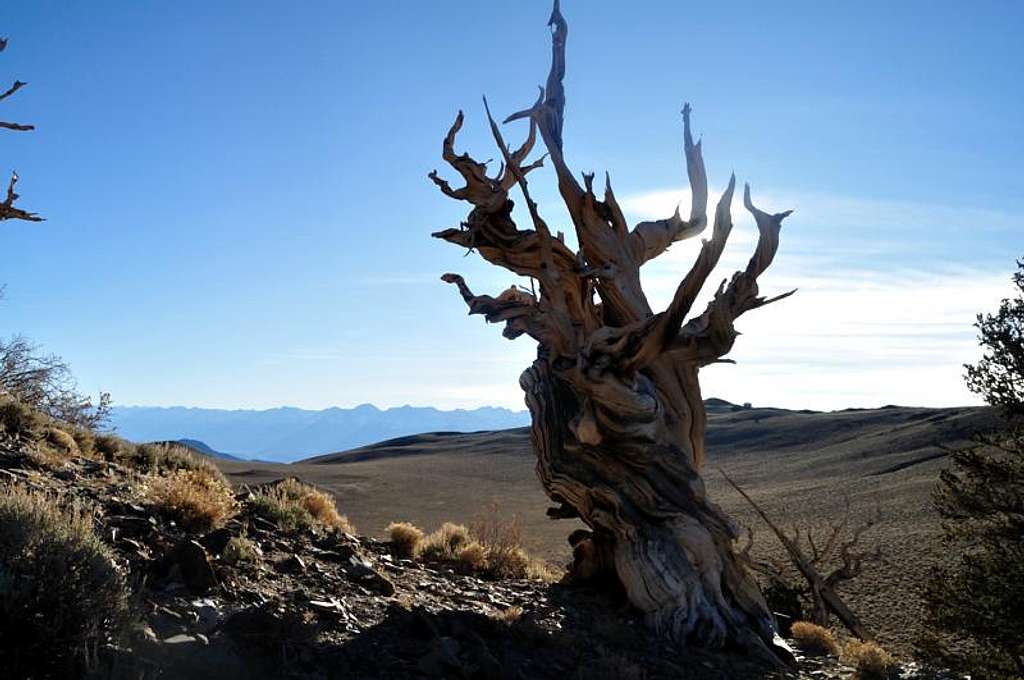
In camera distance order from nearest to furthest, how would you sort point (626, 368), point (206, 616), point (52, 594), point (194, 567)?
point (52, 594) → point (206, 616) → point (194, 567) → point (626, 368)

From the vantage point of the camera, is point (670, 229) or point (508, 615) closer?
point (508, 615)

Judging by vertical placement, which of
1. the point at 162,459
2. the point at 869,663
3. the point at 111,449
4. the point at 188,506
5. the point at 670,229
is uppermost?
the point at 670,229

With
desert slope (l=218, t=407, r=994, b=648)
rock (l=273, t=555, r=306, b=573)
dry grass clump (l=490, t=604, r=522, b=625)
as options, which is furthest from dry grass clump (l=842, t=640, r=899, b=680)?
rock (l=273, t=555, r=306, b=573)

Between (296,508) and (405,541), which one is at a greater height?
(296,508)

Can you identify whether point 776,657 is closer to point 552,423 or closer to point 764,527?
point 552,423

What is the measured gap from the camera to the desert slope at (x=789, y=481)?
19141 mm

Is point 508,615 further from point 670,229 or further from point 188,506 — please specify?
point 670,229

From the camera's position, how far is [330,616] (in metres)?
5.85

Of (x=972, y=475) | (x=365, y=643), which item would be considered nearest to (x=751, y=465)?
(x=972, y=475)

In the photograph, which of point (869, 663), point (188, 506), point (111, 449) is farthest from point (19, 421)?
point (869, 663)

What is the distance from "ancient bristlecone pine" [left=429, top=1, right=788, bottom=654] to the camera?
773cm

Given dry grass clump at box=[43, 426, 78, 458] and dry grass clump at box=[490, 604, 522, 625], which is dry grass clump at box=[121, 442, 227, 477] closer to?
dry grass clump at box=[43, 426, 78, 458]

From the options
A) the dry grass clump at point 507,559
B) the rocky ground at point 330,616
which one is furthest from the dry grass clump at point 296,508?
the dry grass clump at point 507,559

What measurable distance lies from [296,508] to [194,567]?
3324 mm
